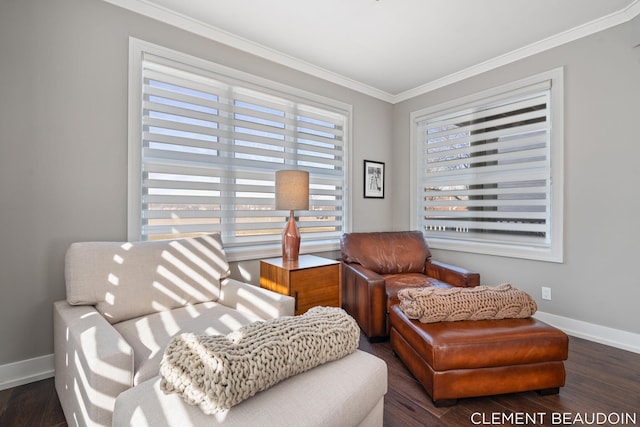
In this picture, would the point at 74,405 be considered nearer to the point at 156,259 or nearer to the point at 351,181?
the point at 156,259

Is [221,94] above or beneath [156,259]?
above

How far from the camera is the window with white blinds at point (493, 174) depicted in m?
2.88

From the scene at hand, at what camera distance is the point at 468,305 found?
1837mm

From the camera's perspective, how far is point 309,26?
8.37 ft

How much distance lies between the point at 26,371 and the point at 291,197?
205 cm

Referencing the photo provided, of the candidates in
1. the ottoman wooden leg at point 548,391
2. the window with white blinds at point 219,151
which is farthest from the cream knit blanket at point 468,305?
the window with white blinds at point 219,151

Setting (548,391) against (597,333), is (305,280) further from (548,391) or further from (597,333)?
(597,333)

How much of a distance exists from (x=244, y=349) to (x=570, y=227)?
3.05 metres

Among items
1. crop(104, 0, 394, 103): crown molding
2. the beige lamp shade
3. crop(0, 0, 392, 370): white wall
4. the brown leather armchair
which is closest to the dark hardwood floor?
crop(0, 0, 392, 370): white wall

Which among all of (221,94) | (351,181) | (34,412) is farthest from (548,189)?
(34,412)

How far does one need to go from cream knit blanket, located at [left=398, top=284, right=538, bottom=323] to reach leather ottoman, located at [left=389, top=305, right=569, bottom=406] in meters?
0.06

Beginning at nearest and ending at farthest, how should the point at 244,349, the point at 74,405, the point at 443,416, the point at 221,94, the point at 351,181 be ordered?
the point at 244,349 → the point at 74,405 → the point at 443,416 → the point at 221,94 → the point at 351,181

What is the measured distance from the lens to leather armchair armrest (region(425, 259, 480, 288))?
8.61ft

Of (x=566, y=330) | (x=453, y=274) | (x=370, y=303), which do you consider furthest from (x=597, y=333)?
(x=370, y=303)
